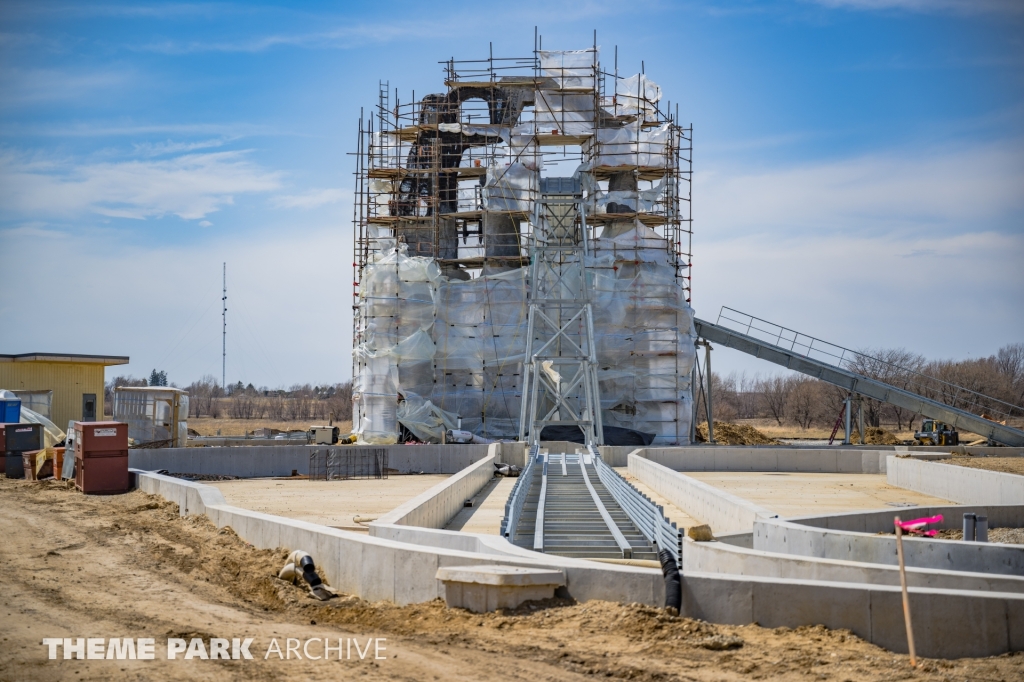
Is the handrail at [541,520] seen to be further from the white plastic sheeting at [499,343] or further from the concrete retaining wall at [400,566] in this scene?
the white plastic sheeting at [499,343]

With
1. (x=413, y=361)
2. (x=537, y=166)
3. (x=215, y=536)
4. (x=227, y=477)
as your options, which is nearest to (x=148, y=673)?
(x=215, y=536)

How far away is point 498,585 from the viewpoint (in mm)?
8953

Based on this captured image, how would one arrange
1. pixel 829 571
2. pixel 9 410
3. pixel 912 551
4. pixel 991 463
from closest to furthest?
pixel 829 571 → pixel 912 551 → pixel 991 463 → pixel 9 410

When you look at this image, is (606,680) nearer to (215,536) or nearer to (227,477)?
(215,536)

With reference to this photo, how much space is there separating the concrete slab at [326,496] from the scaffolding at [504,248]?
8.81m

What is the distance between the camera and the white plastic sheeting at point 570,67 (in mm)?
45406

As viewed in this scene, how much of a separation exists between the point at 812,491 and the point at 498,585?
1921cm

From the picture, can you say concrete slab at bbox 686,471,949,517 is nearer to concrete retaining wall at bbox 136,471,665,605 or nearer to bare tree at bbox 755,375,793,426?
concrete retaining wall at bbox 136,471,665,605

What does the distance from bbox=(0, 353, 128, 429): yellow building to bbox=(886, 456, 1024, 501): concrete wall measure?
29.6 metres

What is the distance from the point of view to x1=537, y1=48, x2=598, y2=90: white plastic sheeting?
45.4 meters

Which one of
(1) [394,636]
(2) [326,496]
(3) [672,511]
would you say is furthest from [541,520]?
(2) [326,496]

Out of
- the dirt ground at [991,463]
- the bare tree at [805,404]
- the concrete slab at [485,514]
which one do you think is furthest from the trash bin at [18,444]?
the bare tree at [805,404]

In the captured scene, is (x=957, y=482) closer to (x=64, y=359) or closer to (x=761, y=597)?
(x=761, y=597)

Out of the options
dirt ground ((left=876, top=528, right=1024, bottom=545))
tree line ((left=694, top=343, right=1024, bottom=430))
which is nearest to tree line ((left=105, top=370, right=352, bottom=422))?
tree line ((left=694, top=343, right=1024, bottom=430))
